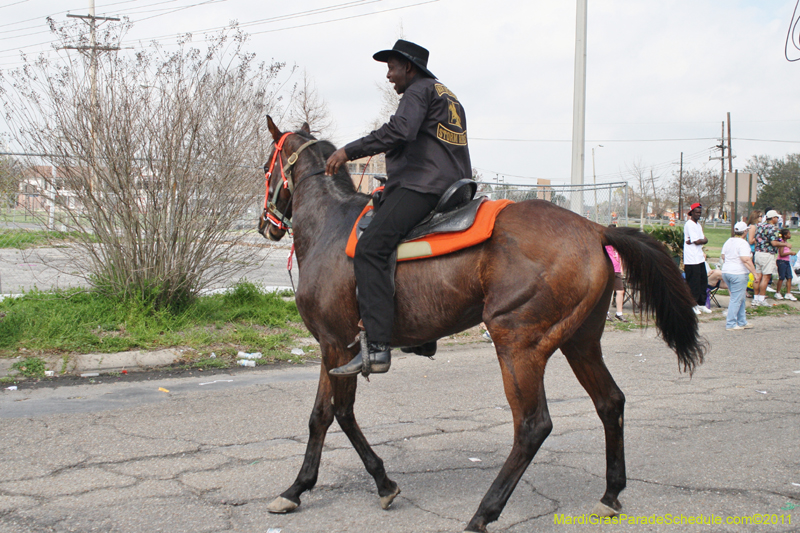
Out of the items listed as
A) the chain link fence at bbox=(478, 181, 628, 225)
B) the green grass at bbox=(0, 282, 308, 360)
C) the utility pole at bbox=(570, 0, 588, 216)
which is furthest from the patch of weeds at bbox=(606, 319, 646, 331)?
the green grass at bbox=(0, 282, 308, 360)

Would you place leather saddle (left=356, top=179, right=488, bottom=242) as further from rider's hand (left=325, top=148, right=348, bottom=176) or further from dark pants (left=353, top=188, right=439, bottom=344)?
rider's hand (left=325, top=148, right=348, bottom=176)

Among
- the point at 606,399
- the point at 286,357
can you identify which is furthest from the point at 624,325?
the point at 606,399

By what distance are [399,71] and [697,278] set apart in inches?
389

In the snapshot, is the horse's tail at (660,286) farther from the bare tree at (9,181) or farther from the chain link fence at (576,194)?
the chain link fence at (576,194)

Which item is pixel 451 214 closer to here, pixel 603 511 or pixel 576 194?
pixel 603 511

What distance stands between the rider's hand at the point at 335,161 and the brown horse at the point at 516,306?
29 centimetres

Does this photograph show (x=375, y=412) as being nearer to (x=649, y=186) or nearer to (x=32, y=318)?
(x=32, y=318)

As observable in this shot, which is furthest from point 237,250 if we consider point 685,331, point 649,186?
point 649,186

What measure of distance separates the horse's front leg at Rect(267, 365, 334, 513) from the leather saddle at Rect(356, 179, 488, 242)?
1.04 metres

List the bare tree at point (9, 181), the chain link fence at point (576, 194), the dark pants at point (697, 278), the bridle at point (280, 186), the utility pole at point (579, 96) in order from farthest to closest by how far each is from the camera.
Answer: the utility pole at point (579, 96) < the chain link fence at point (576, 194) < the dark pants at point (697, 278) < the bare tree at point (9, 181) < the bridle at point (280, 186)

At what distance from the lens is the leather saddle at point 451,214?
3.56 meters

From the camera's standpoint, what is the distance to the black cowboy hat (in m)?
3.79

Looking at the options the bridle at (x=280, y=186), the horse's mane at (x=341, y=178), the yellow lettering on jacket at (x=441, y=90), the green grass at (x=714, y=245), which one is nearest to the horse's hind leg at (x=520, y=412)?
the yellow lettering on jacket at (x=441, y=90)

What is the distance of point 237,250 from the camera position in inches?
341
